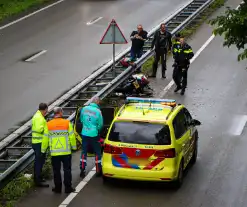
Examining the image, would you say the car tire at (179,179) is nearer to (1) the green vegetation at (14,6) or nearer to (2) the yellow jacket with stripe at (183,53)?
(2) the yellow jacket with stripe at (183,53)

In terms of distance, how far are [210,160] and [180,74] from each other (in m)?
6.14

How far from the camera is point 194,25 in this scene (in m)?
31.8

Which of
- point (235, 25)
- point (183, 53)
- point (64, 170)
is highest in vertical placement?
point (235, 25)

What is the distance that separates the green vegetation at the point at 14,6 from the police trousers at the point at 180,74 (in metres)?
12.5

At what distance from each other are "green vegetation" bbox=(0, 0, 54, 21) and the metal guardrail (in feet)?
23.5

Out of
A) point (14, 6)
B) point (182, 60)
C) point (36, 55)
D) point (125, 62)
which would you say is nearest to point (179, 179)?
point (182, 60)

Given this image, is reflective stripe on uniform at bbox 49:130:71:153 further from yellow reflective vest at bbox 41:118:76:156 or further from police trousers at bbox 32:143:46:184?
police trousers at bbox 32:143:46:184

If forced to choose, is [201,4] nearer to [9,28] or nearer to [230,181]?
[9,28]

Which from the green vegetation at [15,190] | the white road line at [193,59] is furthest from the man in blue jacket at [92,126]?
the white road line at [193,59]

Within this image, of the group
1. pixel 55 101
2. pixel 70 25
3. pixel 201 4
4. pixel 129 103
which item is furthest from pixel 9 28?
pixel 129 103

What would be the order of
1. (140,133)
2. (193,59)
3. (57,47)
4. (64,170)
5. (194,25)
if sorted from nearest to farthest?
1. (64,170)
2. (140,133)
3. (193,59)
4. (57,47)
5. (194,25)

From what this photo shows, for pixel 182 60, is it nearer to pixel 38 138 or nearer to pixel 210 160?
pixel 210 160

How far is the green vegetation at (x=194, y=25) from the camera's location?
1005 inches

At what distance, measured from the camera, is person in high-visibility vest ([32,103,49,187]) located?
49.2ft
